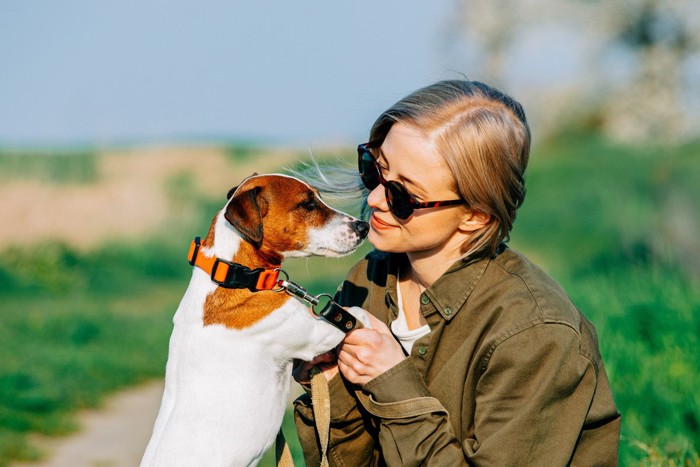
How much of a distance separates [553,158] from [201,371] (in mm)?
14852

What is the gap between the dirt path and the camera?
5086 mm

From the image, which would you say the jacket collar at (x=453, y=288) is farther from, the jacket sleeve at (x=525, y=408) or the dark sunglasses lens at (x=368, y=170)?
the dark sunglasses lens at (x=368, y=170)

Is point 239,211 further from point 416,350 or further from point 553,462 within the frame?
point 553,462

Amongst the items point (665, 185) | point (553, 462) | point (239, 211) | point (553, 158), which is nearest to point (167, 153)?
point (553, 158)

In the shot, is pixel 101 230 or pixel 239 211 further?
pixel 101 230

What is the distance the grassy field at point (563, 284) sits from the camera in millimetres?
5082

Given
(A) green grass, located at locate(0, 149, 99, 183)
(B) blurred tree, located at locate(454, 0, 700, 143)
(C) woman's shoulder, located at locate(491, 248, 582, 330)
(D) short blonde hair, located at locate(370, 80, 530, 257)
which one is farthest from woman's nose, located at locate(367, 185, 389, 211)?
(B) blurred tree, located at locate(454, 0, 700, 143)

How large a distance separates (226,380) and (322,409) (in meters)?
0.37

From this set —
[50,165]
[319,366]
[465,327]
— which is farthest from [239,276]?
[50,165]

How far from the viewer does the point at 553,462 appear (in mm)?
2516

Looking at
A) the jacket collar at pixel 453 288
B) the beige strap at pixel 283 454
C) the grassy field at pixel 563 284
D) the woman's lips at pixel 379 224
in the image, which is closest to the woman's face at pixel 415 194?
the woman's lips at pixel 379 224

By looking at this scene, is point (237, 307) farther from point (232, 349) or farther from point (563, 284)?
point (563, 284)

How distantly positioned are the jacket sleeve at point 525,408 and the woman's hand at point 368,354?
26 centimetres

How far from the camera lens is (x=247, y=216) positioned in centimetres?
316
